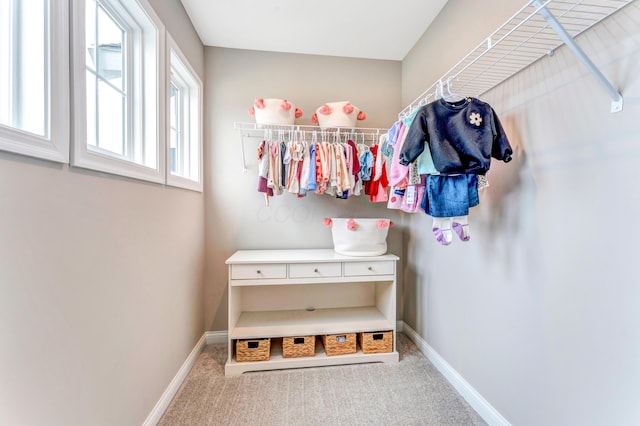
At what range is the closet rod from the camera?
31.2 inches

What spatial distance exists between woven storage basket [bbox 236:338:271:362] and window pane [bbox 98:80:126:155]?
1421mm

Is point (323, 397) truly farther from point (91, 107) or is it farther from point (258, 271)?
point (91, 107)

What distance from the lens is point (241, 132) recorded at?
224 centimetres

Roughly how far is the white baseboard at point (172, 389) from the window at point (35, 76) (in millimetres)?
1334

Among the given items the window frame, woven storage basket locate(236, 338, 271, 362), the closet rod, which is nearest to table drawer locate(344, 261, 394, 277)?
woven storage basket locate(236, 338, 271, 362)

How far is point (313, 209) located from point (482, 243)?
1.33 meters

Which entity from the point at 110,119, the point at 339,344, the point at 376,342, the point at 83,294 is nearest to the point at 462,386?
the point at 376,342

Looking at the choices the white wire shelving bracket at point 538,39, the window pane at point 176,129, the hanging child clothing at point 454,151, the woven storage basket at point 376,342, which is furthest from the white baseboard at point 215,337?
the white wire shelving bracket at point 538,39

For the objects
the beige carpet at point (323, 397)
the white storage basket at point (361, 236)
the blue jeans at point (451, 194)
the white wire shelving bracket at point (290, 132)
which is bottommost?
the beige carpet at point (323, 397)

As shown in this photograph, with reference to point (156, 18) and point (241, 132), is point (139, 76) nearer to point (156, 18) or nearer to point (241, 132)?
point (156, 18)

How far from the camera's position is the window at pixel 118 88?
3.02 ft

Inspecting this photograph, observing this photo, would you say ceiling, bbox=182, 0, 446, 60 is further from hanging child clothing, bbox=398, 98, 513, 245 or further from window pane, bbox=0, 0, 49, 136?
window pane, bbox=0, 0, 49, 136

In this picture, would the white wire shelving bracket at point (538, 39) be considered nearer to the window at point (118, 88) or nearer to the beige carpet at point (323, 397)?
the window at point (118, 88)

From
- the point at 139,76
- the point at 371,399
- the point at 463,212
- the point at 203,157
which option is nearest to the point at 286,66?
the point at 203,157
